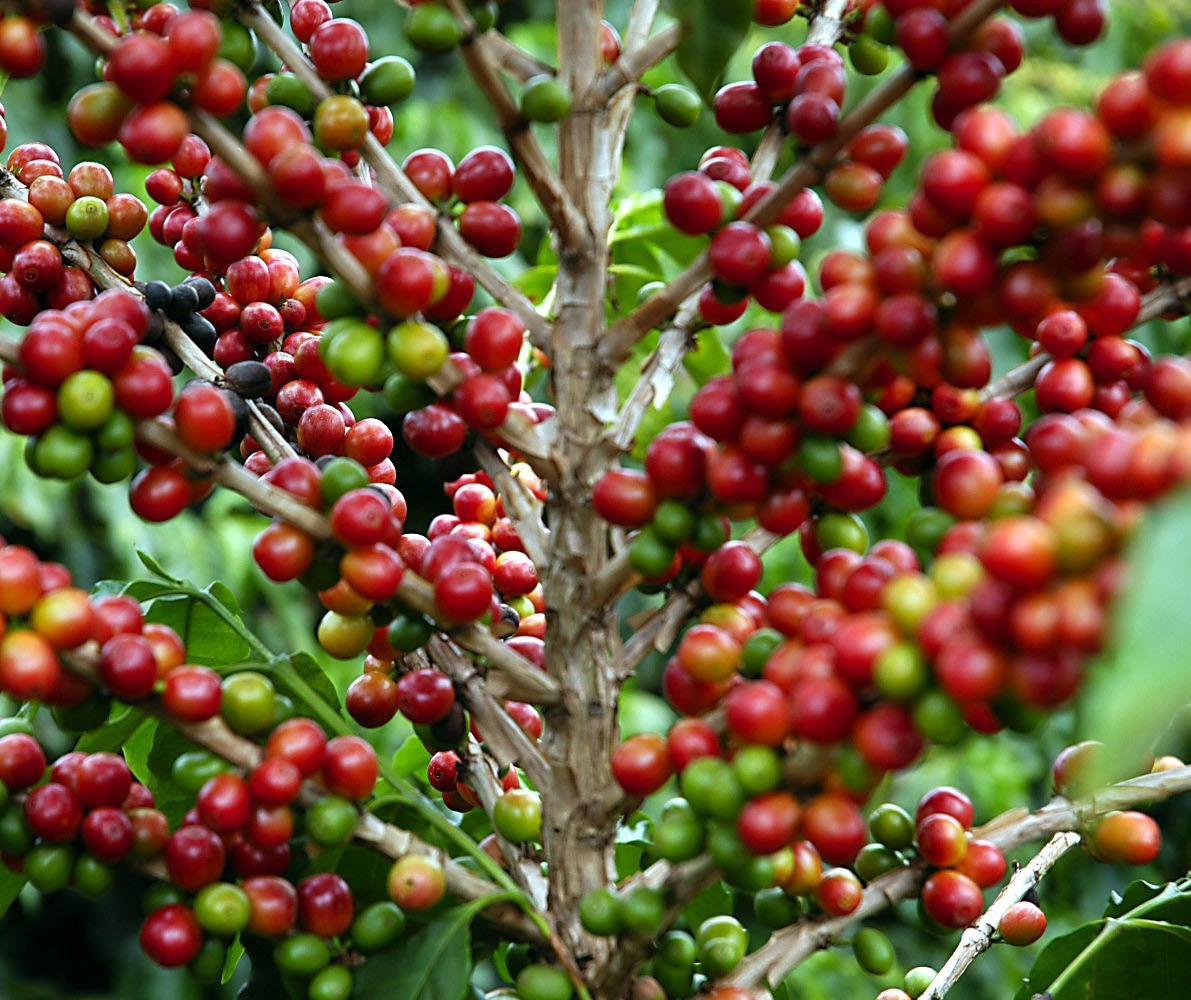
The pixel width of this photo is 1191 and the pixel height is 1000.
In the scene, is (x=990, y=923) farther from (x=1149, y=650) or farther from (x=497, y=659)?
(x=1149, y=650)

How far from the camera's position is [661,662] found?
11.0ft

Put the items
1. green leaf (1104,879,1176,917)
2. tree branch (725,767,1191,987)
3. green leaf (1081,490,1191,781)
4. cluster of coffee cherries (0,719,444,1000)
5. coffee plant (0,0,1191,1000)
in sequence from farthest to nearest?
1. green leaf (1104,879,1176,917)
2. tree branch (725,767,1191,987)
3. cluster of coffee cherries (0,719,444,1000)
4. coffee plant (0,0,1191,1000)
5. green leaf (1081,490,1191,781)

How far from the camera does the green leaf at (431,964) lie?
65 cm

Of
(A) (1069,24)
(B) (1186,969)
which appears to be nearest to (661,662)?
(B) (1186,969)

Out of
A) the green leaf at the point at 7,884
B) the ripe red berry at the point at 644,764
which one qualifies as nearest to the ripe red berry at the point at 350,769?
the ripe red berry at the point at 644,764

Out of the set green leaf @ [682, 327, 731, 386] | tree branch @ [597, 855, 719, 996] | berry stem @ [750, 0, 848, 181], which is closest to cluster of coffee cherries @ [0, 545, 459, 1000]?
tree branch @ [597, 855, 719, 996]

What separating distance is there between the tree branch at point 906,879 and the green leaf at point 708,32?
461 millimetres

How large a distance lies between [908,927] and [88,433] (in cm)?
283

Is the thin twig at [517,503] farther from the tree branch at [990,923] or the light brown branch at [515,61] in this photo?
the tree branch at [990,923]

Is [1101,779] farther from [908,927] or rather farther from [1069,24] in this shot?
[908,927]

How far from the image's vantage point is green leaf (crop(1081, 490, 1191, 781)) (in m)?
0.34

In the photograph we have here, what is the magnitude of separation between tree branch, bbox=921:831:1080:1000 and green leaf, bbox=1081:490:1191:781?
1.58ft

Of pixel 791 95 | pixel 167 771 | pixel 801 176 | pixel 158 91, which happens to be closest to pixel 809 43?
pixel 791 95

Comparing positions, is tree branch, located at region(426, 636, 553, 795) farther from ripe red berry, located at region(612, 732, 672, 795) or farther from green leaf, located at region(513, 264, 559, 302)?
green leaf, located at region(513, 264, 559, 302)
